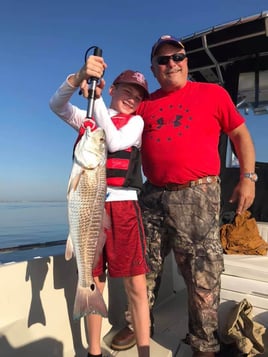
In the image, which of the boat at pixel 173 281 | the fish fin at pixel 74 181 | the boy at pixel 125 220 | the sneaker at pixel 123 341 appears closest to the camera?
the fish fin at pixel 74 181

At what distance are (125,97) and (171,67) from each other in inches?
20.2

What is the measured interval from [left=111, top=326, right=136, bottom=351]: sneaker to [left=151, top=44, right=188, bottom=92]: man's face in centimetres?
218

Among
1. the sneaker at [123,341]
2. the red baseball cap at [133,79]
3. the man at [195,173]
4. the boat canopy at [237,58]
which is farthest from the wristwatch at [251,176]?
the boat canopy at [237,58]

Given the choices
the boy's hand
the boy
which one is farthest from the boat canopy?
the boy's hand

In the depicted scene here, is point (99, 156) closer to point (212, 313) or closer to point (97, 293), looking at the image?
point (97, 293)

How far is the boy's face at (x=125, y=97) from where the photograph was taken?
8.46ft

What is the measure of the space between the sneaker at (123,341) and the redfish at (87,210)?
96 centimetres

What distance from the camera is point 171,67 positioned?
2795mm

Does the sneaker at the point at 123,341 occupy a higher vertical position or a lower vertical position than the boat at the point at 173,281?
lower

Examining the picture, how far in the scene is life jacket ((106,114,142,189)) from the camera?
2.43m

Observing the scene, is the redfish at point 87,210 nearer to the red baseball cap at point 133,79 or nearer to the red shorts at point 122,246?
the red shorts at point 122,246

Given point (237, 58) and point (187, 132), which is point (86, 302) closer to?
point (187, 132)

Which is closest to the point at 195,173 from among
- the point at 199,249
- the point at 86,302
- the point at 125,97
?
the point at 199,249

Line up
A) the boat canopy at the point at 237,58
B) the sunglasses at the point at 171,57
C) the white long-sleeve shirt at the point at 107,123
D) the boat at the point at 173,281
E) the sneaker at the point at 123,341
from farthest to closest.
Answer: the boat canopy at the point at 237,58
the sneaker at the point at 123,341
the sunglasses at the point at 171,57
the boat at the point at 173,281
the white long-sleeve shirt at the point at 107,123
